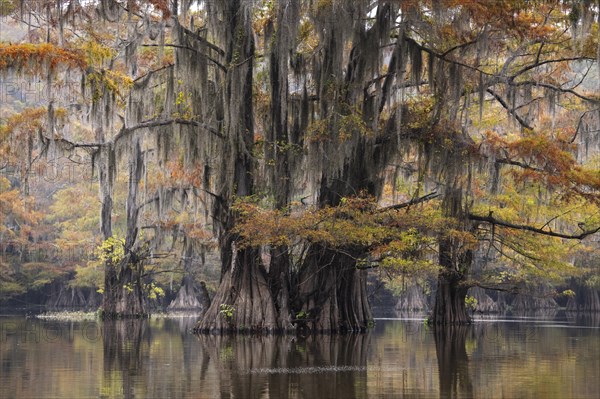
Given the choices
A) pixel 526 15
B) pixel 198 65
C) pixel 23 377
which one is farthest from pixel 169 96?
pixel 23 377

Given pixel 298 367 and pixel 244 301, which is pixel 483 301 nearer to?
pixel 244 301

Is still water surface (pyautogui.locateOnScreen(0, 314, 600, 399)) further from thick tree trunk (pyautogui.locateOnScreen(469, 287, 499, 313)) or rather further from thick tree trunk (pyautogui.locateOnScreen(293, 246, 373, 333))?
thick tree trunk (pyautogui.locateOnScreen(469, 287, 499, 313))

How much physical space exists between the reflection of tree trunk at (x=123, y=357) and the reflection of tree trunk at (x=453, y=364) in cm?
359

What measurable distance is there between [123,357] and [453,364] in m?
5.43

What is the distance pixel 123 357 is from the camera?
1664 centimetres

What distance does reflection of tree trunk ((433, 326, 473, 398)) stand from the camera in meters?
11.4

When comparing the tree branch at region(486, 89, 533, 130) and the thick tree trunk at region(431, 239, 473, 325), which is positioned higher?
the tree branch at region(486, 89, 533, 130)

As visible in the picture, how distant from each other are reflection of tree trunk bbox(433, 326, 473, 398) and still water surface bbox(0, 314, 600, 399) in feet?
0.05

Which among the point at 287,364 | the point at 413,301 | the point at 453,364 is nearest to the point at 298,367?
the point at 287,364

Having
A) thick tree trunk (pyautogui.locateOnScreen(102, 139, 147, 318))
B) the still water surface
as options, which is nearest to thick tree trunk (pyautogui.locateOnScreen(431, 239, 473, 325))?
the still water surface

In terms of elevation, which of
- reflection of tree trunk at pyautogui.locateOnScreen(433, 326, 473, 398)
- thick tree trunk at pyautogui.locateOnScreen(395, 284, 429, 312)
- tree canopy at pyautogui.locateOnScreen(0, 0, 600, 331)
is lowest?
reflection of tree trunk at pyautogui.locateOnScreen(433, 326, 473, 398)

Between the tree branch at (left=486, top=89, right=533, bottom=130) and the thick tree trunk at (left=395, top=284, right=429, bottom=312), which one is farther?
the thick tree trunk at (left=395, top=284, right=429, bottom=312)

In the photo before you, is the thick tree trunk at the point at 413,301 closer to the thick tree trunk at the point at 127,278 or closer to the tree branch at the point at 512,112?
the thick tree trunk at the point at 127,278

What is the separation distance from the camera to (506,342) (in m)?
21.5
